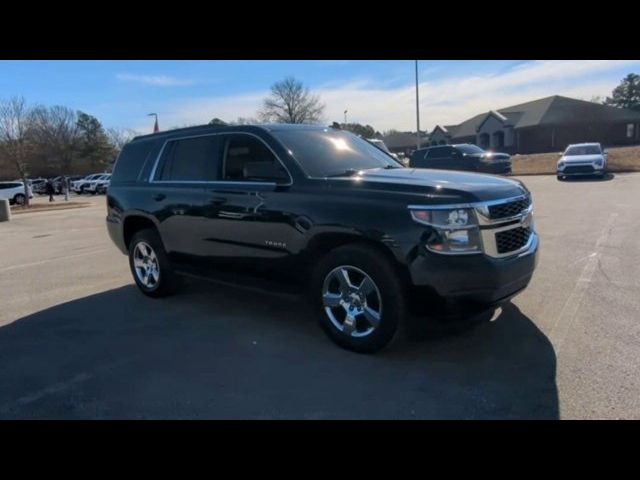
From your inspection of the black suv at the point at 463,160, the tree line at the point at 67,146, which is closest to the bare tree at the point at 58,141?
the tree line at the point at 67,146

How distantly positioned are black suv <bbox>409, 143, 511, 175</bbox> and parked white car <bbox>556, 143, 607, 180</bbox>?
2.61 meters

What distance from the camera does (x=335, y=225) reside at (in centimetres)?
398

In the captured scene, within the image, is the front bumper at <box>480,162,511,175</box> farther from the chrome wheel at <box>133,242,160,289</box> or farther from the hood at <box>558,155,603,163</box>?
the chrome wheel at <box>133,242,160,289</box>

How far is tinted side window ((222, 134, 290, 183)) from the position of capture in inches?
176

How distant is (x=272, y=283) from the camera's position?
15.0 feet

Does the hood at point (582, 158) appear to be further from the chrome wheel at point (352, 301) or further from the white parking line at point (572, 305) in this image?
the chrome wheel at point (352, 301)

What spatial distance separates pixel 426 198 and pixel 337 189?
80cm

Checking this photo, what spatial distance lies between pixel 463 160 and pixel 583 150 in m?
5.81

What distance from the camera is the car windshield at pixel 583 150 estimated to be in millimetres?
22875

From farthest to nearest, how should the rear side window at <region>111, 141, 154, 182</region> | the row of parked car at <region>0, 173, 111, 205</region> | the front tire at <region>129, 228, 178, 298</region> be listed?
the row of parked car at <region>0, 173, 111, 205</region>, the rear side window at <region>111, 141, 154, 182</region>, the front tire at <region>129, 228, 178, 298</region>

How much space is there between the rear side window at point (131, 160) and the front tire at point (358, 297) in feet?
10.6

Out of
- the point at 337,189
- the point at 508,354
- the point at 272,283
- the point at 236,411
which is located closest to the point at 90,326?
the point at 272,283

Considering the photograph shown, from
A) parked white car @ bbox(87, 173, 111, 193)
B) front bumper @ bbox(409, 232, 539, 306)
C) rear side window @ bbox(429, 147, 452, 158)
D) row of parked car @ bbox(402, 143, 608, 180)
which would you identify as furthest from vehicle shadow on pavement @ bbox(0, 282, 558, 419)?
parked white car @ bbox(87, 173, 111, 193)
